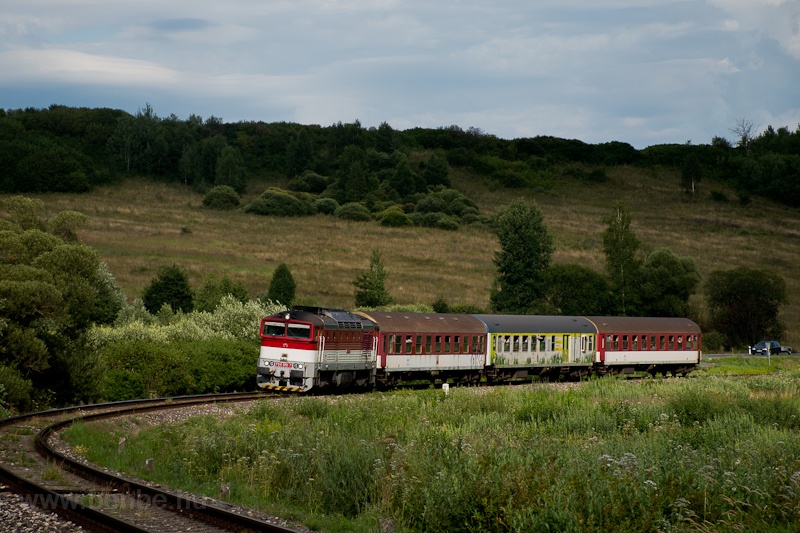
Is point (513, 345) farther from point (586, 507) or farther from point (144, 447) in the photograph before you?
point (586, 507)

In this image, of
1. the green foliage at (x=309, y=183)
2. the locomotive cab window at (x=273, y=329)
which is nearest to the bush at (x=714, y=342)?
the locomotive cab window at (x=273, y=329)

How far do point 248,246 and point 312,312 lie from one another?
70.5 metres

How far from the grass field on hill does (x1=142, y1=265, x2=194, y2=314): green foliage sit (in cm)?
515

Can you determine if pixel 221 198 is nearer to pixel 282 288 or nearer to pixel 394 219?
pixel 394 219

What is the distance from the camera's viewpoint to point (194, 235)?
105062 mm

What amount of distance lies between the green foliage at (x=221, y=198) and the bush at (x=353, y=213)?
16337 millimetres

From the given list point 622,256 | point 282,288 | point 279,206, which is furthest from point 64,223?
point 279,206

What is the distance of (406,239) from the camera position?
11469 centimetres

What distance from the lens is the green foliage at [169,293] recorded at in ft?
223

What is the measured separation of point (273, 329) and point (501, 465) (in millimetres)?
19777

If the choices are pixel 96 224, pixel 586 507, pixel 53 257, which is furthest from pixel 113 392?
pixel 96 224

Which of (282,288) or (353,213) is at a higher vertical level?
(353,213)

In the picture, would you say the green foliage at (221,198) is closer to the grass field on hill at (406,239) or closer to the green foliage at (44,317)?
the grass field on hill at (406,239)

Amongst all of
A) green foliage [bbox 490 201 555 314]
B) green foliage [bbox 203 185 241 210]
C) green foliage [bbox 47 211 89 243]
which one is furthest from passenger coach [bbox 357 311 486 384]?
green foliage [bbox 203 185 241 210]
